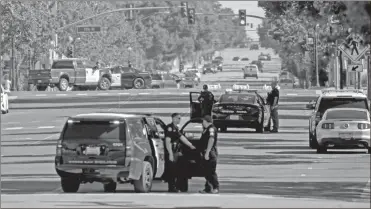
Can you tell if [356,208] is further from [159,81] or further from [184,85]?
[184,85]

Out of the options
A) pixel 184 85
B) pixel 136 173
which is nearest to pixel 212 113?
pixel 136 173

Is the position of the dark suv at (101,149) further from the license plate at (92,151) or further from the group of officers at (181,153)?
the group of officers at (181,153)

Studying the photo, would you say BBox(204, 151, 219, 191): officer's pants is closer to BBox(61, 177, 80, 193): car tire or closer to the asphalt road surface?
the asphalt road surface

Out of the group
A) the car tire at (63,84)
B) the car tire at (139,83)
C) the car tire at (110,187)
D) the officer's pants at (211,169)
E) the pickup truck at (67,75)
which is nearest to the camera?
the officer's pants at (211,169)

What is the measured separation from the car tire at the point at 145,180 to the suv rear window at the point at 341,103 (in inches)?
555

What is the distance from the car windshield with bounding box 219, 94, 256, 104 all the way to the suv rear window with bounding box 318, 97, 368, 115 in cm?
864

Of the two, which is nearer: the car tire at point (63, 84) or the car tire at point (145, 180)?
the car tire at point (145, 180)

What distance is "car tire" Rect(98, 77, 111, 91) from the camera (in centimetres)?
8682

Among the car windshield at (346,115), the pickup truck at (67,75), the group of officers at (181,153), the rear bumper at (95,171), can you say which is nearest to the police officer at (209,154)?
the group of officers at (181,153)

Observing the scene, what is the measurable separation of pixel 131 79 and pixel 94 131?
210ft

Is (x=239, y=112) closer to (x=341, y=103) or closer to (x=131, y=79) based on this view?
(x=341, y=103)

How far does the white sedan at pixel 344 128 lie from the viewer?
3753 centimetres

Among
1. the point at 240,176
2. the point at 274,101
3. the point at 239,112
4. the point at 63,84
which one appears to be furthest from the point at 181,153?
the point at 63,84

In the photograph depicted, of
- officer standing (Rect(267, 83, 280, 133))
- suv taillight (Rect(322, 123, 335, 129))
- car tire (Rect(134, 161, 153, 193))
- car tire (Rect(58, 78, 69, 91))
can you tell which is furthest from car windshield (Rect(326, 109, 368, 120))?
car tire (Rect(58, 78, 69, 91))
